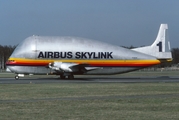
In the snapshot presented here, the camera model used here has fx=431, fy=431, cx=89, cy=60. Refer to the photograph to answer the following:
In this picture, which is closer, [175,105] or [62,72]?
[175,105]

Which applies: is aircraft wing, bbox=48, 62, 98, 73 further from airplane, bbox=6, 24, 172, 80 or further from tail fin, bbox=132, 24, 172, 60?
tail fin, bbox=132, 24, 172, 60

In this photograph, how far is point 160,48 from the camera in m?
68.1

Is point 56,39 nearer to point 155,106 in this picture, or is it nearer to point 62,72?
point 62,72

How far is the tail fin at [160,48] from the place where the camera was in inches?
2655

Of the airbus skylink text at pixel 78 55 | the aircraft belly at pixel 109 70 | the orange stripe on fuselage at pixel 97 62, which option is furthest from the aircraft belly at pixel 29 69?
the aircraft belly at pixel 109 70

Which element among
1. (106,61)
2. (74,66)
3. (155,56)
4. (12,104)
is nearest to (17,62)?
(74,66)

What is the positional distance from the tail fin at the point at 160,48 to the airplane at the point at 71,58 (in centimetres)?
17

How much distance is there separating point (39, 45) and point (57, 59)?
10.9ft

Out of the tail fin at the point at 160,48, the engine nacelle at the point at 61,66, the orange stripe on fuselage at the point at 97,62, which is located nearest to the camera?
the engine nacelle at the point at 61,66

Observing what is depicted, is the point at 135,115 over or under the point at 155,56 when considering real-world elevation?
under

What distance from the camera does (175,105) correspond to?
22.4m

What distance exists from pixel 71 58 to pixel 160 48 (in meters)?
15.1

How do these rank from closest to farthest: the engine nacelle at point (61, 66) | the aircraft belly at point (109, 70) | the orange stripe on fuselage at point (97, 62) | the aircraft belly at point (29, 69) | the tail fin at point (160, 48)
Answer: the engine nacelle at point (61, 66)
the orange stripe on fuselage at point (97, 62)
the aircraft belly at point (29, 69)
the aircraft belly at point (109, 70)
the tail fin at point (160, 48)

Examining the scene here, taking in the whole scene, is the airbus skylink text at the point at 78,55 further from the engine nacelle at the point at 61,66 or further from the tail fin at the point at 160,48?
the tail fin at the point at 160,48
